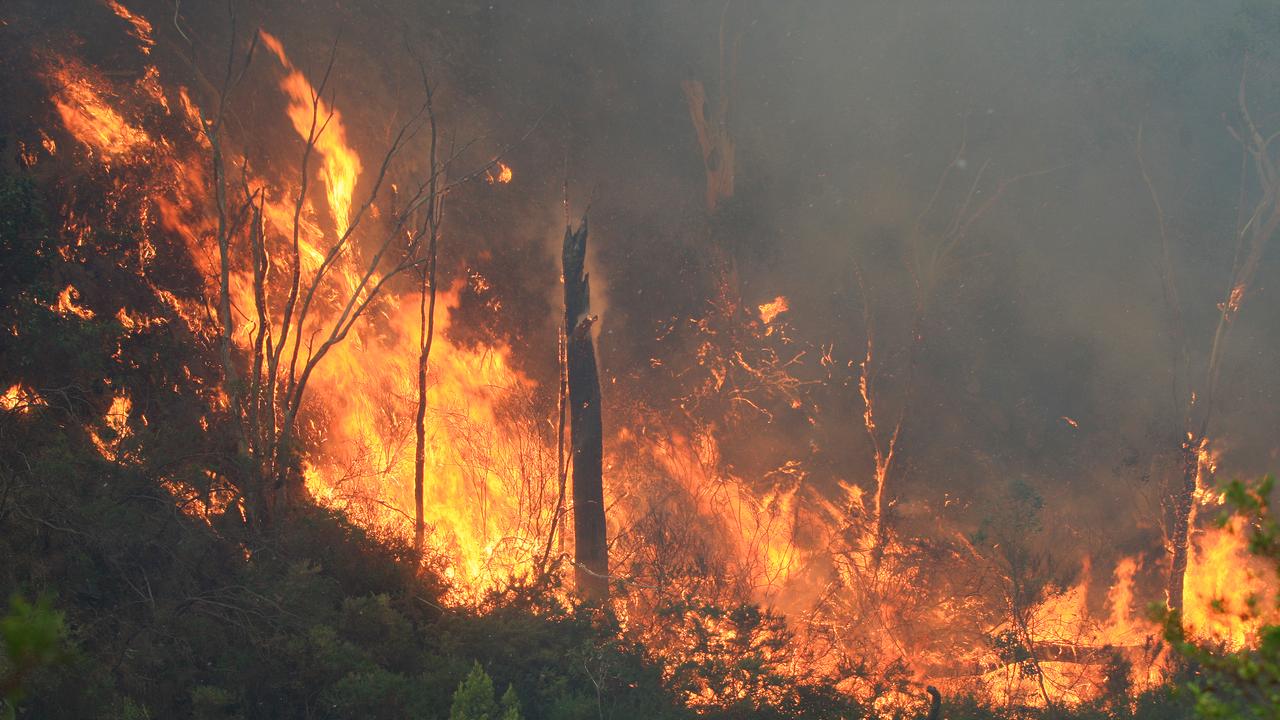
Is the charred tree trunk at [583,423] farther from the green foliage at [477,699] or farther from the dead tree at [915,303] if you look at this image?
the green foliage at [477,699]

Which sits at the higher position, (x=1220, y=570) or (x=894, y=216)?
(x=894, y=216)

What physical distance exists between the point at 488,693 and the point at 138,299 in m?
6.63

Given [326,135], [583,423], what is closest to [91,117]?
[326,135]

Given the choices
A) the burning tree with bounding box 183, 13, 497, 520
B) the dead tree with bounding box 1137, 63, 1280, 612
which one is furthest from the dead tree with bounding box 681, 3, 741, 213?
the dead tree with bounding box 1137, 63, 1280, 612

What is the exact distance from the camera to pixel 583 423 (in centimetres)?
1112

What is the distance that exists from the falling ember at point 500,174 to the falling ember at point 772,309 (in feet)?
15.2

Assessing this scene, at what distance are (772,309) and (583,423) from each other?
167 inches

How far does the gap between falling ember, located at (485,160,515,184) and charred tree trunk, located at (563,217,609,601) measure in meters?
2.65

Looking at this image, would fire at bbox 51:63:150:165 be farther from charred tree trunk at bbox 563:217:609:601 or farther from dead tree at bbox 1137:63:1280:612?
dead tree at bbox 1137:63:1280:612

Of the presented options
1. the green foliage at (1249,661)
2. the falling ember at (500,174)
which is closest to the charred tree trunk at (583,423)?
the falling ember at (500,174)

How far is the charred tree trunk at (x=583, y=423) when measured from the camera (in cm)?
1069

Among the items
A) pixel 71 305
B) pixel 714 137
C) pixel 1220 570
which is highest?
pixel 714 137

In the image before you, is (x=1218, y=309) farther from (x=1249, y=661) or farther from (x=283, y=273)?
(x=283, y=273)

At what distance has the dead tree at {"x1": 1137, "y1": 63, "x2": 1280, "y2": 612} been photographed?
39.7 ft
